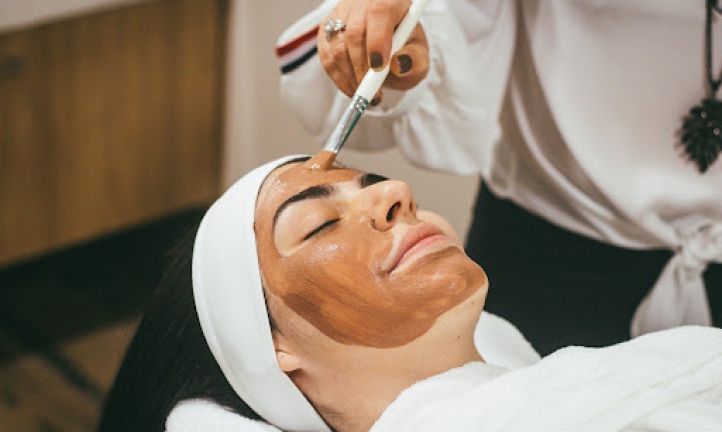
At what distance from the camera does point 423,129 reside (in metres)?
1.44

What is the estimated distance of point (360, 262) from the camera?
1.14 meters

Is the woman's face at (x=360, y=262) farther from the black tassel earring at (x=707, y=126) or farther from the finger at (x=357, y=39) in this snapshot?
the black tassel earring at (x=707, y=126)

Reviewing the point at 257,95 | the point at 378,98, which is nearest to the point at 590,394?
the point at 378,98

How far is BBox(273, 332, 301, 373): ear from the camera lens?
1185mm

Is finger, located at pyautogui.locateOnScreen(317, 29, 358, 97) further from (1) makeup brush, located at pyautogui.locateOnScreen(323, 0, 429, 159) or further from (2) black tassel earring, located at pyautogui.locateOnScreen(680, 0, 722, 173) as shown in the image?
(2) black tassel earring, located at pyautogui.locateOnScreen(680, 0, 722, 173)

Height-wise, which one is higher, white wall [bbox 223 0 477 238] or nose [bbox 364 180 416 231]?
nose [bbox 364 180 416 231]

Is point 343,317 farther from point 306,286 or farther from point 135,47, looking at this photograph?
point 135,47

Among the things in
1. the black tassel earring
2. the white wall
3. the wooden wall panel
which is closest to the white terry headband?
the black tassel earring

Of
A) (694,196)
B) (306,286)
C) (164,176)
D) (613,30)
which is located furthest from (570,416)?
(164,176)

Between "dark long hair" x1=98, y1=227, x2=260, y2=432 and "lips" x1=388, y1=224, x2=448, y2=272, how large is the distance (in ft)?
0.87

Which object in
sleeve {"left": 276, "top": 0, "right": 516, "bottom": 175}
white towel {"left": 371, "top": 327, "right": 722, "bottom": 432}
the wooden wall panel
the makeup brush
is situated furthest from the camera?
the wooden wall panel

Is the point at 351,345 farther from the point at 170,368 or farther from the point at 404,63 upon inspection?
the point at 404,63

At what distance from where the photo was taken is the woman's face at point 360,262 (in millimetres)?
1130

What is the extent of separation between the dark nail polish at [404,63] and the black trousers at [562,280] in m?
0.34
